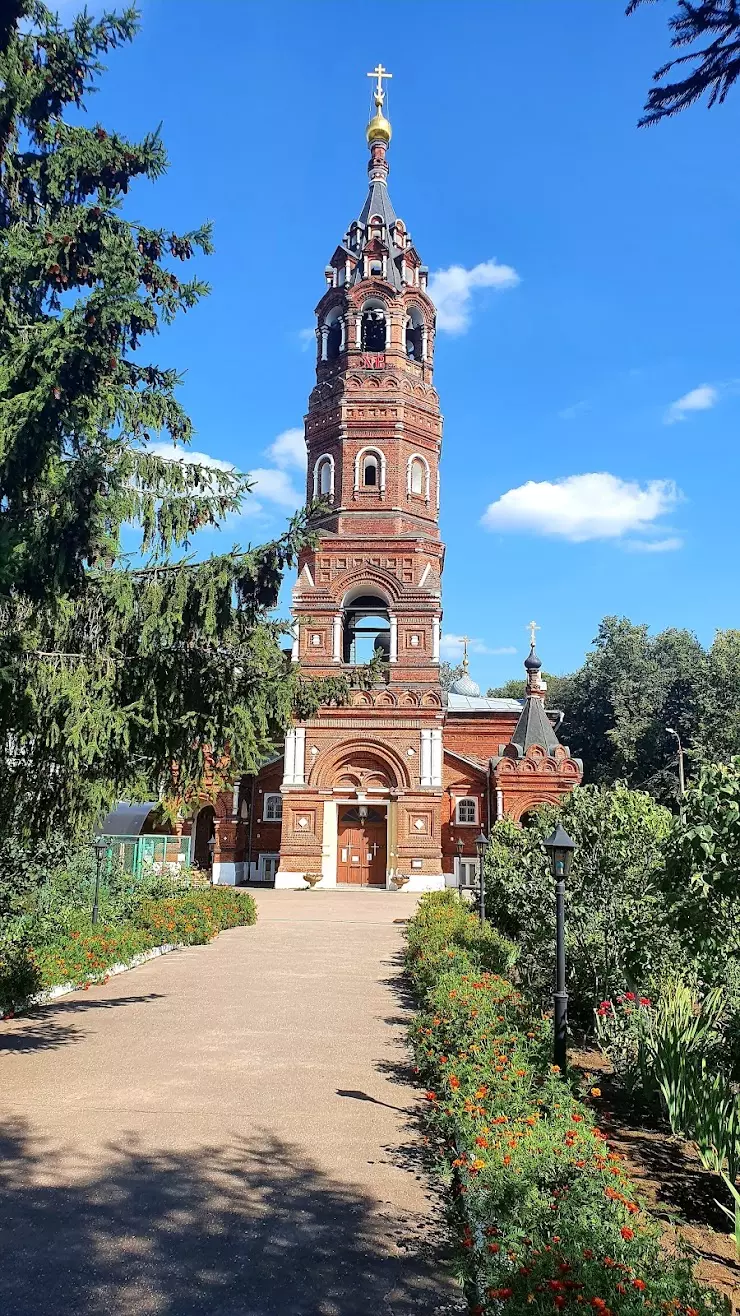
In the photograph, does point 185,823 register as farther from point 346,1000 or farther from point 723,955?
point 723,955

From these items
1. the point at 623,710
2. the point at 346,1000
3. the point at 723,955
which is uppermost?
the point at 623,710

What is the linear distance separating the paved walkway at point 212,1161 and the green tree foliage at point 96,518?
2.45m

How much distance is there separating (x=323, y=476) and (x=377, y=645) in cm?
697

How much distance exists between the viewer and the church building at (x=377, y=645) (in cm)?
3038

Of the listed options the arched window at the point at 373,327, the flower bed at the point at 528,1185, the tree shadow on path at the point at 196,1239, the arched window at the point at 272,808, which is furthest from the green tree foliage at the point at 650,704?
the tree shadow on path at the point at 196,1239

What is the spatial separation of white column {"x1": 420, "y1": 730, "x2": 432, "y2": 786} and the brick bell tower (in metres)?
0.04

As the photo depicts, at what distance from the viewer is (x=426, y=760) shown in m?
30.4

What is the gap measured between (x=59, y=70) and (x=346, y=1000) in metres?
10.5

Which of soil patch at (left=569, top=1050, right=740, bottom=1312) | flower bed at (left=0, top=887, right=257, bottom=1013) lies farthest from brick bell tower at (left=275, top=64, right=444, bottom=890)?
soil patch at (left=569, top=1050, right=740, bottom=1312)

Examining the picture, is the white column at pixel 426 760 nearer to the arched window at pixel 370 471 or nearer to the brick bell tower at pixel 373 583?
the brick bell tower at pixel 373 583

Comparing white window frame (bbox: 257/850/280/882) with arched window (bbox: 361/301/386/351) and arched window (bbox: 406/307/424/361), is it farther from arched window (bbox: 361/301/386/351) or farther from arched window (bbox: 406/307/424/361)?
arched window (bbox: 406/307/424/361)

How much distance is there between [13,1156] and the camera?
5.79m

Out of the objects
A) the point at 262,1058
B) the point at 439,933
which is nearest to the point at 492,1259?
the point at 262,1058

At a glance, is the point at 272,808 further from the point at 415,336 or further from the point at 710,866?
the point at 710,866
